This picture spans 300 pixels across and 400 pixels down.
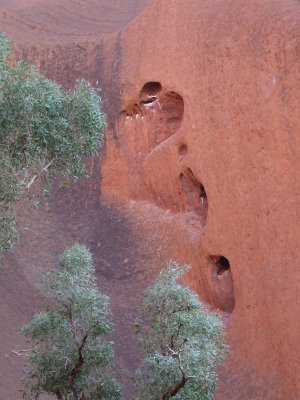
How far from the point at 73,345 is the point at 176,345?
154 centimetres

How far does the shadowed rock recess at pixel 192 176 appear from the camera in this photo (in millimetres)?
13141

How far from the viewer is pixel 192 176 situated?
16.7 meters

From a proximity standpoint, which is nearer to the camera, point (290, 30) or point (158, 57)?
point (290, 30)

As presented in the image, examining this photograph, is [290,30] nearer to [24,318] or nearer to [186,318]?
[186,318]

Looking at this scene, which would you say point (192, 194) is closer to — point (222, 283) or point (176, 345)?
point (222, 283)

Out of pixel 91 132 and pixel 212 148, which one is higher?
pixel 91 132

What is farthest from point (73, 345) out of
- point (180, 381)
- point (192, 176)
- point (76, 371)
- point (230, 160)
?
point (192, 176)

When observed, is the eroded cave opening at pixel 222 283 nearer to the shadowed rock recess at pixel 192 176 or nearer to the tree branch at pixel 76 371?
the shadowed rock recess at pixel 192 176

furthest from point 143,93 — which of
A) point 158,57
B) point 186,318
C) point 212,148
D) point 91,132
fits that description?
point 186,318

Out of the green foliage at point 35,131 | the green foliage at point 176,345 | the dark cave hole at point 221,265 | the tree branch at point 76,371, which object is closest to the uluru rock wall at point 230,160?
the dark cave hole at point 221,265

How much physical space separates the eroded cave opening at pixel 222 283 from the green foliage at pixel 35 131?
4902mm

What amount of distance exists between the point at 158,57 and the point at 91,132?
8.14 meters

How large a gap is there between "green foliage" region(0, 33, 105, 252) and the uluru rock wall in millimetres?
3948

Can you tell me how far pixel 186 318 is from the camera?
959 cm
